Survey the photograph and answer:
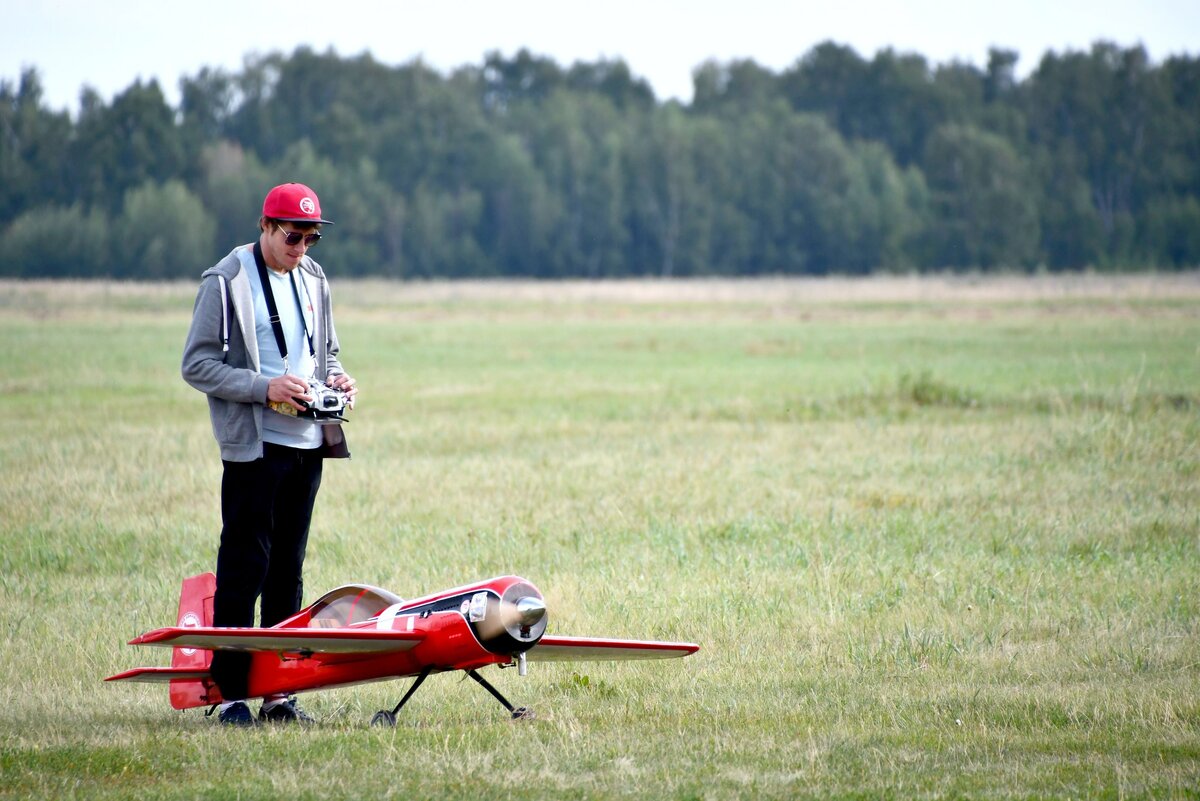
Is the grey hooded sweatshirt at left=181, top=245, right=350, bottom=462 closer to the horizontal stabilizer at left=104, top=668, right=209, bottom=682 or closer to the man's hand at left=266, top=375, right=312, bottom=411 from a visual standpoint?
the man's hand at left=266, top=375, right=312, bottom=411

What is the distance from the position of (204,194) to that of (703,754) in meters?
81.8

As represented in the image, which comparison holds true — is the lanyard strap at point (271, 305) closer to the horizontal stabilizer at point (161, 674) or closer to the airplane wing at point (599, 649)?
the horizontal stabilizer at point (161, 674)

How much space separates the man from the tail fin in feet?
0.53

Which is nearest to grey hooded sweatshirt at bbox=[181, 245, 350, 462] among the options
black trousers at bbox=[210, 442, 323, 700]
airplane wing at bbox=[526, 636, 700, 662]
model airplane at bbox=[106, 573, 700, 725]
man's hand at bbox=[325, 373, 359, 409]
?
black trousers at bbox=[210, 442, 323, 700]

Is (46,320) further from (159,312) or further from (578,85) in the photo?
(578,85)

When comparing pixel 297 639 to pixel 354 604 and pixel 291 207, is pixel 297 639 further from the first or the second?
pixel 291 207

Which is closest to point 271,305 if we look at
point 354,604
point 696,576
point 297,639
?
point 354,604

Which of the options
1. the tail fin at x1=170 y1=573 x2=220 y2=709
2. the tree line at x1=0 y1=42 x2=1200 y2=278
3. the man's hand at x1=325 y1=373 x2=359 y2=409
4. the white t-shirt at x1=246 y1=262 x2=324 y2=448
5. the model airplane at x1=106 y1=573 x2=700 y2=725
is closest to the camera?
the model airplane at x1=106 y1=573 x2=700 y2=725

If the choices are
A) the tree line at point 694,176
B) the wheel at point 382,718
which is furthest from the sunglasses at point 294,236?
the tree line at point 694,176

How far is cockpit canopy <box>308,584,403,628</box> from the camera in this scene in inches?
226

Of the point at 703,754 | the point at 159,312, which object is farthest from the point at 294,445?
the point at 159,312

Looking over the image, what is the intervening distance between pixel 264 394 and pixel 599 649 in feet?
5.88

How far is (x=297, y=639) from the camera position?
202 inches

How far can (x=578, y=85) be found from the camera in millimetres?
108688
